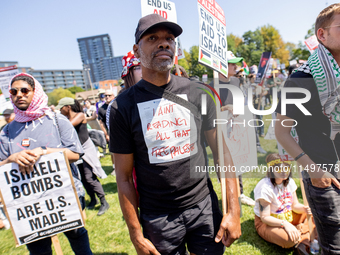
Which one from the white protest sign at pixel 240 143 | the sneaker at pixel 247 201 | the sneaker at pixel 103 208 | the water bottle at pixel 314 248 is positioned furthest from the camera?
the sneaker at pixel 103 208

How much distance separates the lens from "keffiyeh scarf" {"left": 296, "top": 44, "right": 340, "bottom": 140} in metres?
1.45

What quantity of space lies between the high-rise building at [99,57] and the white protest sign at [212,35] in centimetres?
17485

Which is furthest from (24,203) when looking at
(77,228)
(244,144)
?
(244,144)

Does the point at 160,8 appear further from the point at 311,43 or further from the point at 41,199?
the point at 311,43

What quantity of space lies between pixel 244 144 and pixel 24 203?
8.97 feet

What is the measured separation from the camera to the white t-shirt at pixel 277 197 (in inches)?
107

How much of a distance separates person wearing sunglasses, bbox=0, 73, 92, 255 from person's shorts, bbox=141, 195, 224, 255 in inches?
44.8

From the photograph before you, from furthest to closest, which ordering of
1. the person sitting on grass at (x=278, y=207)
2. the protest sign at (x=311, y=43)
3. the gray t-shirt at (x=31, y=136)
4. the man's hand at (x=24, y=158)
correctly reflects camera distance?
1. the protest sign at (x=311, y=43)
2. the person sitting on grass at (x=278, y=207)
3. the gray t-shirt at (x=31, y=136)
4. the man's hand at (x=24, y=158)

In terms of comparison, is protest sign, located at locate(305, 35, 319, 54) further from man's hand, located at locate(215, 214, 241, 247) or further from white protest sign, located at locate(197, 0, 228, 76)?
man's hand, located at locate(215, 214, 241, 247)

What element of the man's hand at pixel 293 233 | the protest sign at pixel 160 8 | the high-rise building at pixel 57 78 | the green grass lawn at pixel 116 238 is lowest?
the green grass lawn at pixel 116 238

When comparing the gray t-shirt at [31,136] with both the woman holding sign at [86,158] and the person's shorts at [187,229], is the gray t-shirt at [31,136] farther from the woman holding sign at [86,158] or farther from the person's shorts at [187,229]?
the woman holding sign at [86,158]

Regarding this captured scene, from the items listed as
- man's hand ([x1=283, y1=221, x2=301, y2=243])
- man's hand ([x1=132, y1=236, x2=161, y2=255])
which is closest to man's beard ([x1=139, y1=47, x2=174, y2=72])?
man's hand ([x1=132, y1=236, x2=161, y2=255])

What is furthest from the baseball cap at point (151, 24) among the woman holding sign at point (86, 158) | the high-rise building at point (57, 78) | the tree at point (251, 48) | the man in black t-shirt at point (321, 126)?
the high-rise building at point (57, 78)

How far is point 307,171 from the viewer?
1.63 meters
